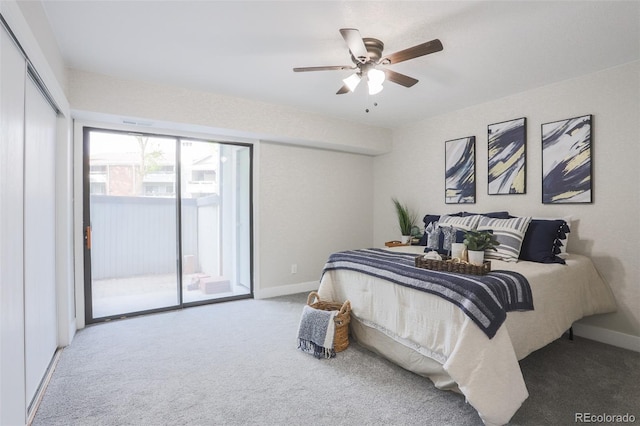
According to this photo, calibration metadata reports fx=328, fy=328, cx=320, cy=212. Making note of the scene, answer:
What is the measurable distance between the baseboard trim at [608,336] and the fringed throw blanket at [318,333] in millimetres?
2346

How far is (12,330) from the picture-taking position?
1645 mm

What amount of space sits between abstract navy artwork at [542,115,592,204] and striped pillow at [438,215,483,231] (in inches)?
27.8

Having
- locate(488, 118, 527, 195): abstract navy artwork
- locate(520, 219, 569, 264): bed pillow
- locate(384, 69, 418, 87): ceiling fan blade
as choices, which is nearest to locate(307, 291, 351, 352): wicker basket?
locate(520, 219, 569, 264): bed pillow

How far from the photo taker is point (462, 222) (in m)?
3.44

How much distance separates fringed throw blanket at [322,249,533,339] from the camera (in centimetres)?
186

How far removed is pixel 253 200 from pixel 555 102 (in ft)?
11.5

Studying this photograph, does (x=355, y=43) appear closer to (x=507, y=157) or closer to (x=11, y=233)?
(x=11, y=233)

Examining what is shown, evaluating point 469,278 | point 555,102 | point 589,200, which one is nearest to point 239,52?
point 469,278

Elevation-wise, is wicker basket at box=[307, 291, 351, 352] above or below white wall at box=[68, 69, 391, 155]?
below

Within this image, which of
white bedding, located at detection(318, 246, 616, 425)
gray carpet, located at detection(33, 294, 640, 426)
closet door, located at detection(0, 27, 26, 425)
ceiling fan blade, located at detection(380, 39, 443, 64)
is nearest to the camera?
closet door, located at detection(0, 27, 26, 425)

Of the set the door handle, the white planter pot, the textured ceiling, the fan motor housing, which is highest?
the textured ceiling

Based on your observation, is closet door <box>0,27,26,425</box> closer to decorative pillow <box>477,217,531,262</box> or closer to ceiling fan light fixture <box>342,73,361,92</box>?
ceiling fan light fixture <box>342,73,361,92</box>

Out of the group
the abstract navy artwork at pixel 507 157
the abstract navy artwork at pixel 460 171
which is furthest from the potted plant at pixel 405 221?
the abstract navy artwork at pixel 507 157

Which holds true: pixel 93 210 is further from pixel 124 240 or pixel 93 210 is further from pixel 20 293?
pixel 20 293
